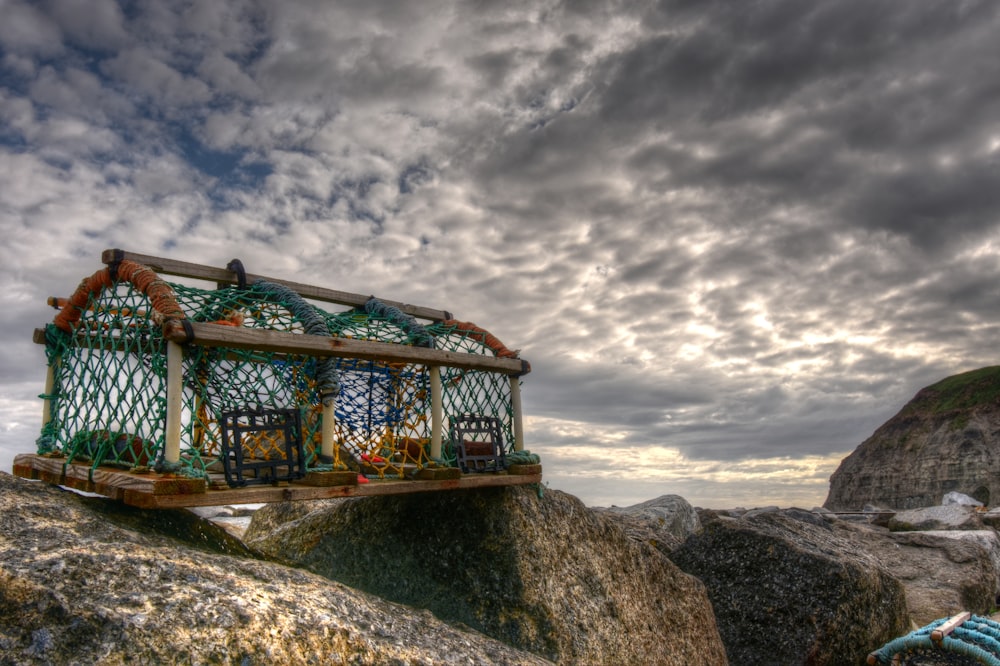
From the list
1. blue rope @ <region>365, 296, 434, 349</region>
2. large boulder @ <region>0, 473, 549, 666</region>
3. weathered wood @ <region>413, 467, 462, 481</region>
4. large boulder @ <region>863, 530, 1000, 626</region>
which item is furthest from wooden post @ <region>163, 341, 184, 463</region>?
large boulder @ <region>863, 530, 1000, 626</region>

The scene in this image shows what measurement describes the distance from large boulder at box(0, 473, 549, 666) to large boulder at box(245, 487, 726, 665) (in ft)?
4.13

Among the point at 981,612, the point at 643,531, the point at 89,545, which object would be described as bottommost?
the point at 981,612

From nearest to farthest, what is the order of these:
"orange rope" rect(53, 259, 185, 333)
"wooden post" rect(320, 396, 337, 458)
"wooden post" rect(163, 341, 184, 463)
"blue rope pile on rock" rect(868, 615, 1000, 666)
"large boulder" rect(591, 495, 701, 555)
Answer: "wooden post" rect(163, 341, 184, 463), "orange rope" rect(53, 259, 185, 333), "wooden post" rect(320, 396, 337, 458), "blue rope pile on rock" rect(868, 615, 1000, 666), "large boulder" rect(591, 495, 701, 555)

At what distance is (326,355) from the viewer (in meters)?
6.76

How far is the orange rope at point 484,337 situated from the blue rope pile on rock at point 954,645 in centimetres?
550

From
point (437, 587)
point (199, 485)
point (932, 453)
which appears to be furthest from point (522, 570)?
point (932, 453)

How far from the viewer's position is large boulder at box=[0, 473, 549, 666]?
420 cm

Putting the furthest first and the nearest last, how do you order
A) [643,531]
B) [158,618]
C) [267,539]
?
[643,531] → [267,539] → [158,618]

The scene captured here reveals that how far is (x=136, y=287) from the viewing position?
21.4 feet

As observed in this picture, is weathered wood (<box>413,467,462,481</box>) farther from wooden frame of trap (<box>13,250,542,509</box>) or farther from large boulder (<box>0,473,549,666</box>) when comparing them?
large boulder (<box>0,473,549,666</box>)

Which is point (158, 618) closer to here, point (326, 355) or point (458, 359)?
point (326, 355)

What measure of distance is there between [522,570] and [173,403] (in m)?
3.69

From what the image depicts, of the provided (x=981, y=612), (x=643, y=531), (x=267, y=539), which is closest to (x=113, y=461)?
(x=267, y=539)

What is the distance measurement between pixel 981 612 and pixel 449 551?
35.7 feet
